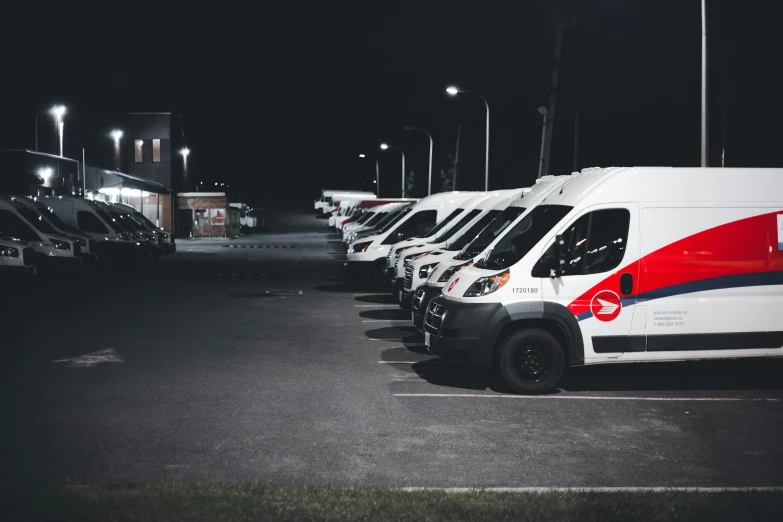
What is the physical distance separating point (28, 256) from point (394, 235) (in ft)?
30.1

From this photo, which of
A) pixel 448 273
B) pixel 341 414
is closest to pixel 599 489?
pixel 341 414

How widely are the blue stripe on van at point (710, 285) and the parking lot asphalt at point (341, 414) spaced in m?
1.04

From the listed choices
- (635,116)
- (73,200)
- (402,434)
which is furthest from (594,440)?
(635,116)

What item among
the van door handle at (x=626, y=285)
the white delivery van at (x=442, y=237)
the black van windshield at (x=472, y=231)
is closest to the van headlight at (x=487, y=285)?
the van door handle at (x=626, y=285)

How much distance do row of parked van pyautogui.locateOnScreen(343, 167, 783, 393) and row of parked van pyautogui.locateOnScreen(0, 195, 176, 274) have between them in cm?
1595

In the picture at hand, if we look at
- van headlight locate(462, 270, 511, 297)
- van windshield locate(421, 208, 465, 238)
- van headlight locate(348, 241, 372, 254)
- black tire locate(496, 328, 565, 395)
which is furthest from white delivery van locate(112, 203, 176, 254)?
black tire locate(496, 328, 565, 395)

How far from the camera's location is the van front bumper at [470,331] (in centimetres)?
911

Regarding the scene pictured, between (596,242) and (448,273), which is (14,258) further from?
(596,242)

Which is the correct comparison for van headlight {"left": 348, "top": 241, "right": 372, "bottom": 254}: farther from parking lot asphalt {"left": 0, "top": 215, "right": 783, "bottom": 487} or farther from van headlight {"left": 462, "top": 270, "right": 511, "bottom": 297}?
van headlight {"left": 462, "top": 270, "right": 511, "bottom": 297}

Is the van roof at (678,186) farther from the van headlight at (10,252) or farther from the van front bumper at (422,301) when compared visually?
the van headlight at (10,252)

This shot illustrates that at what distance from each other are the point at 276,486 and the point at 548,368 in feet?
13.6

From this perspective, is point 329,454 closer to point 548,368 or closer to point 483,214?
point 548,368

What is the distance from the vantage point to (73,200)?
30.4 meters

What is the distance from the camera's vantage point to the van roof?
9.34m
